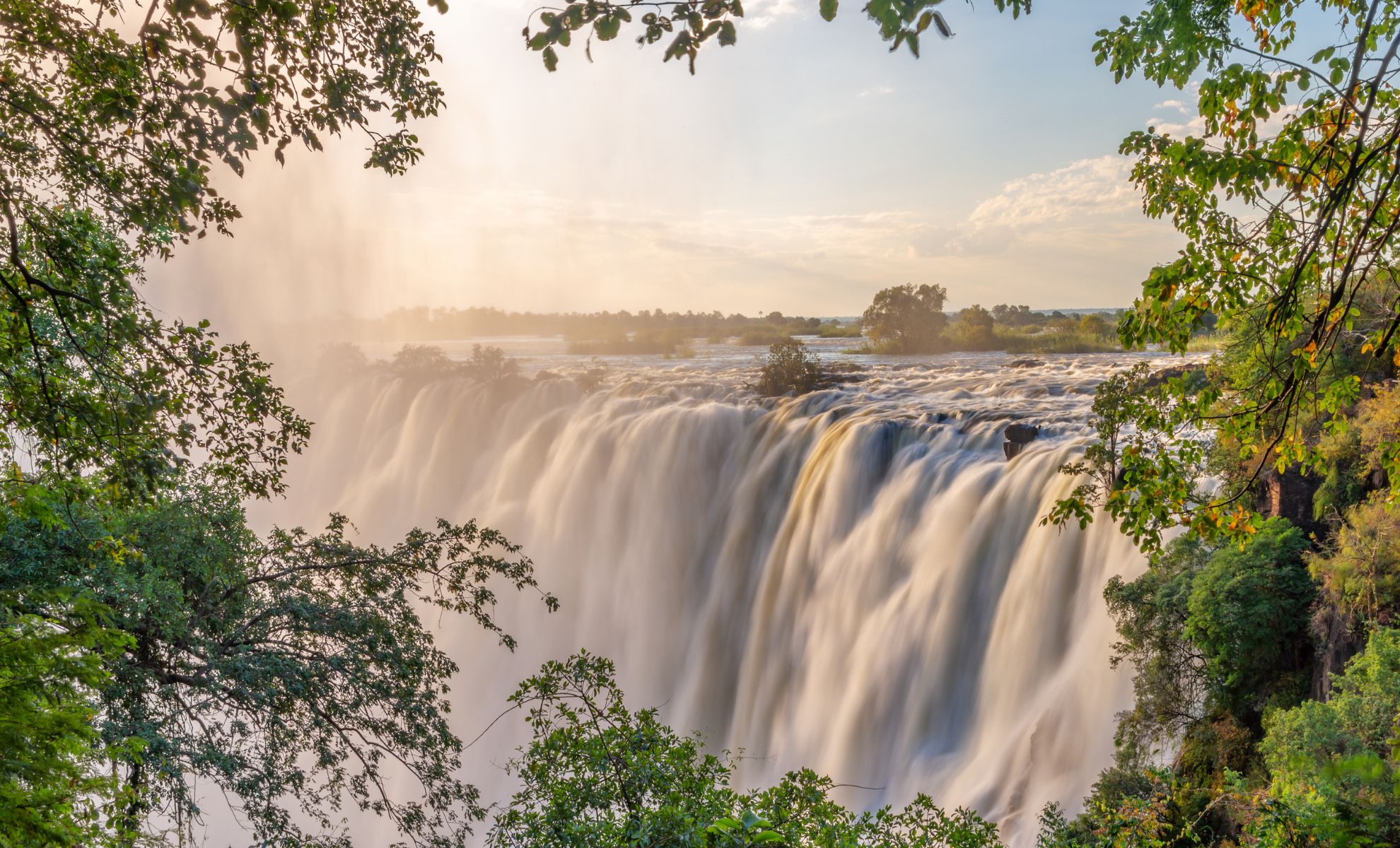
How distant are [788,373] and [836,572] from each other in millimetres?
9182

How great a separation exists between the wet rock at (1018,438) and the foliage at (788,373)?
30.3 ft

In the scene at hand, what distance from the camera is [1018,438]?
51.3 ft

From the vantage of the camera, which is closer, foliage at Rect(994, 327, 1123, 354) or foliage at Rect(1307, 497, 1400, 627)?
foliage at Rect(1307, 497, 1400, 627)

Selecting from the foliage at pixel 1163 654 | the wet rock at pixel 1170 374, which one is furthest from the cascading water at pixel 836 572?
the wet rock at pixel 1170 374

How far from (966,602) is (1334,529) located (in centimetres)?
628

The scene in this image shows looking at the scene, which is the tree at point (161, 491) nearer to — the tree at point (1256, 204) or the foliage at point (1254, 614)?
the tree at point (1256, 204)

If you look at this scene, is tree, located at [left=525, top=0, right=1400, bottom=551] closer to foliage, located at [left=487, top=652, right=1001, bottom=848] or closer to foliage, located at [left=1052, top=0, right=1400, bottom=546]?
foliage, located at [left=1052, top=0, right=1400, bottom=546]


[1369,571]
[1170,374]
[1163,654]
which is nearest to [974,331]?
[1170,374]

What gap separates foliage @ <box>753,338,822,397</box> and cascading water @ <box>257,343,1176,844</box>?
1350 millimetres

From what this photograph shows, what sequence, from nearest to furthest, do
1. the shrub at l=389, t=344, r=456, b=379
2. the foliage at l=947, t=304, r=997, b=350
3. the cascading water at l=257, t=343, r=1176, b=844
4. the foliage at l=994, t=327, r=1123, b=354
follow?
the cascading water at l=257, t=343, r=1176, b=844, the foliage at l=994, t=327, r=1123, b=354, the foliage at l=947, t=304, r=997, b=350, the shrub at l=389, t=344, r=456, b=379

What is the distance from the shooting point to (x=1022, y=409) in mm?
17734

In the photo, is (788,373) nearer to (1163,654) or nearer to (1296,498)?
(1163,654)

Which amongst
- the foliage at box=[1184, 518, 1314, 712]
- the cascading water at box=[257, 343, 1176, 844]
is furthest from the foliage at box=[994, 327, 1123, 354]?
the foliage at box=[1184, 518, 1314, 712]

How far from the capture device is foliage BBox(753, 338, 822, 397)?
24.8m
